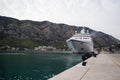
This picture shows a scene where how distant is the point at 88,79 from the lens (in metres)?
14.4

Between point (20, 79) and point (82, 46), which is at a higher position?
point (82, 46)

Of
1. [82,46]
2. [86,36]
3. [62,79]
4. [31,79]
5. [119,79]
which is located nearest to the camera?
[62,79]

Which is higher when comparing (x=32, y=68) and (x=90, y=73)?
(x=90, y=73)

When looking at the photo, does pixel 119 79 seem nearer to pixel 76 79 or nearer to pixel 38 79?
pixel 76 79

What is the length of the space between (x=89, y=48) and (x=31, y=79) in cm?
8729

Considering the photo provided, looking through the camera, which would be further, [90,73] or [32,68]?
[32,68]

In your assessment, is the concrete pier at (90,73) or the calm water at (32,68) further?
the calm water at (32,68)

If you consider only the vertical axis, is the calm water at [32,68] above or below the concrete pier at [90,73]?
below

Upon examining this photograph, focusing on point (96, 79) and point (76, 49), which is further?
point (76, 49)

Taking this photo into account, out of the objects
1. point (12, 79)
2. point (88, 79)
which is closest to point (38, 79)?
point (12, 79)

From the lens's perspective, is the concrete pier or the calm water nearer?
the concrete pier

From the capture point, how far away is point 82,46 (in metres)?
110

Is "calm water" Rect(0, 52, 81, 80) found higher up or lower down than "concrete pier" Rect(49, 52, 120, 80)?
lower down

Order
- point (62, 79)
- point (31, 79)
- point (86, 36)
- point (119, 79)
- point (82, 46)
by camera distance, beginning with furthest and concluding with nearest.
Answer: point (86, 36), point (82, 46), point (31, 79), point (119, 79), point (62, 79)
